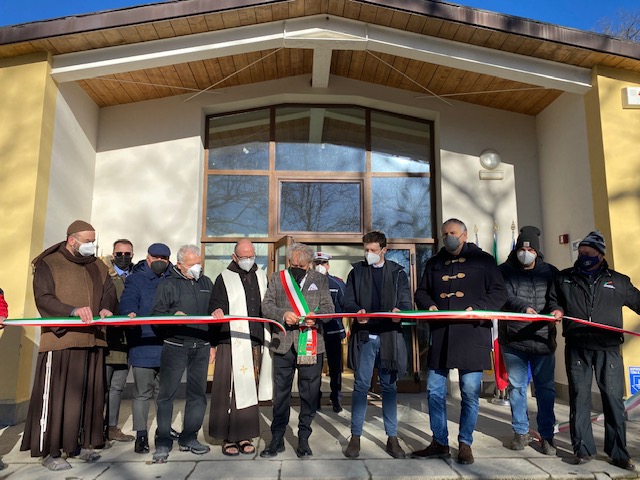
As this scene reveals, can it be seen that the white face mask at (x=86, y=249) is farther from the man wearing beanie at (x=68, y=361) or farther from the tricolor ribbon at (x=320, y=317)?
the tricolor ribbon at (x=320, y=317)

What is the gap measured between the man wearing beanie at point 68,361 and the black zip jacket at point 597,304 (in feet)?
12.2

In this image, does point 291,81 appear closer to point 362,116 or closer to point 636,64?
point 362,116

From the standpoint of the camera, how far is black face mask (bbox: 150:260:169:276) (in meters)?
4.53

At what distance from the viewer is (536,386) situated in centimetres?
442

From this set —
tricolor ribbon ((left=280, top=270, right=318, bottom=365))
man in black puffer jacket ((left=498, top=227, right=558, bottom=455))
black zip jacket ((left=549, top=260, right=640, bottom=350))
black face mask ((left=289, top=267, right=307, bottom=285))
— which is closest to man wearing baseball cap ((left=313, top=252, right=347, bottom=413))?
black face mask ((left=289, top=267, right=307, bottom=285))

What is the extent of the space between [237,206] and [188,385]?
401 cm

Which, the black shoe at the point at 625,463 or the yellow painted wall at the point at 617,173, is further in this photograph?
the yellow painted wall at the point at 617,173

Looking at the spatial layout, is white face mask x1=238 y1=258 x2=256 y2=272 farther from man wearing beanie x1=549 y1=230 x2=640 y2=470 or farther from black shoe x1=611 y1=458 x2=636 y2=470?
black shoe x1=611 y1=458 x2=636 y2=470

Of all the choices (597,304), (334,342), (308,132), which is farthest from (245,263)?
(308,132)

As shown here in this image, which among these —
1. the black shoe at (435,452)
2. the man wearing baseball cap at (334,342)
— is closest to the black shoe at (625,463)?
the black shoe at (435,452)

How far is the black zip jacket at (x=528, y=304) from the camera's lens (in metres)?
4.31

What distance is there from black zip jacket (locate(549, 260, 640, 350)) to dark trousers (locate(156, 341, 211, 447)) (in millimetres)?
2938

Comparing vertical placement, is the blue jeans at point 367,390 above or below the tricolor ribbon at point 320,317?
below

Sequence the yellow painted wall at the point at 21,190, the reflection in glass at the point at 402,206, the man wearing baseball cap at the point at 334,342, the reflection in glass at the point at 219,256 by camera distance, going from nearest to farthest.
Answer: the yellow painted wall at the point at 21,190 < the man wearing baseball cap at the point at 334,342 < the reflection in glass at the point at 219,256 < the reflection in glass at the point at 402,206
